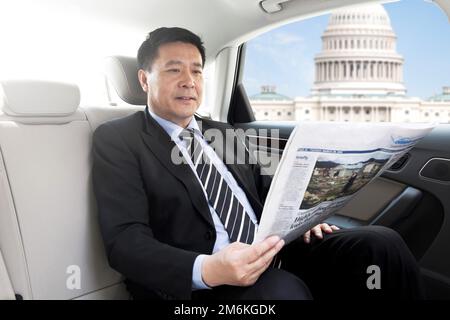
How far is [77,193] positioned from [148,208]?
22 centimetres

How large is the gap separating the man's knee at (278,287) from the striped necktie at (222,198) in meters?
0.25

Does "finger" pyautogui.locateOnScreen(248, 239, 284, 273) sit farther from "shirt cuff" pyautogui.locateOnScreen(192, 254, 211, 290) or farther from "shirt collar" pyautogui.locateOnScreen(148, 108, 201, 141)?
"shirt collar" pyautogui.locateOnScreen(148, 108, 201, 141)

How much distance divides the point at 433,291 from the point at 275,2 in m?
1.32

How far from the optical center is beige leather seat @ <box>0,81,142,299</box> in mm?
1218

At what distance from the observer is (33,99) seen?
1.31 m

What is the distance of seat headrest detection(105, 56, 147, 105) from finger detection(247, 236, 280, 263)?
0.94 metres

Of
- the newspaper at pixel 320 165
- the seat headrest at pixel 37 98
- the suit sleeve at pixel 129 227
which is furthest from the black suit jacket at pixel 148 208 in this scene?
the newspaper at pixel 320 165

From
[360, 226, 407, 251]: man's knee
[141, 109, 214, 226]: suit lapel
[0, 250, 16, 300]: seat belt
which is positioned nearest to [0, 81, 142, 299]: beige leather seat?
[0, 250, 16, 300]: seat belt

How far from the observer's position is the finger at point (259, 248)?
972mm

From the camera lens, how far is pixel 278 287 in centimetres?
104

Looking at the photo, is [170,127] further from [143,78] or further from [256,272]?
[256,272]

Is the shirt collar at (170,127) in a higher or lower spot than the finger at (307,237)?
higher

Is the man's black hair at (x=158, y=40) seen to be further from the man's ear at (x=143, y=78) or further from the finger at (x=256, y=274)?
the finger at (x=256, y=274)

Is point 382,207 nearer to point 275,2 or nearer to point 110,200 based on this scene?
point 275,2
